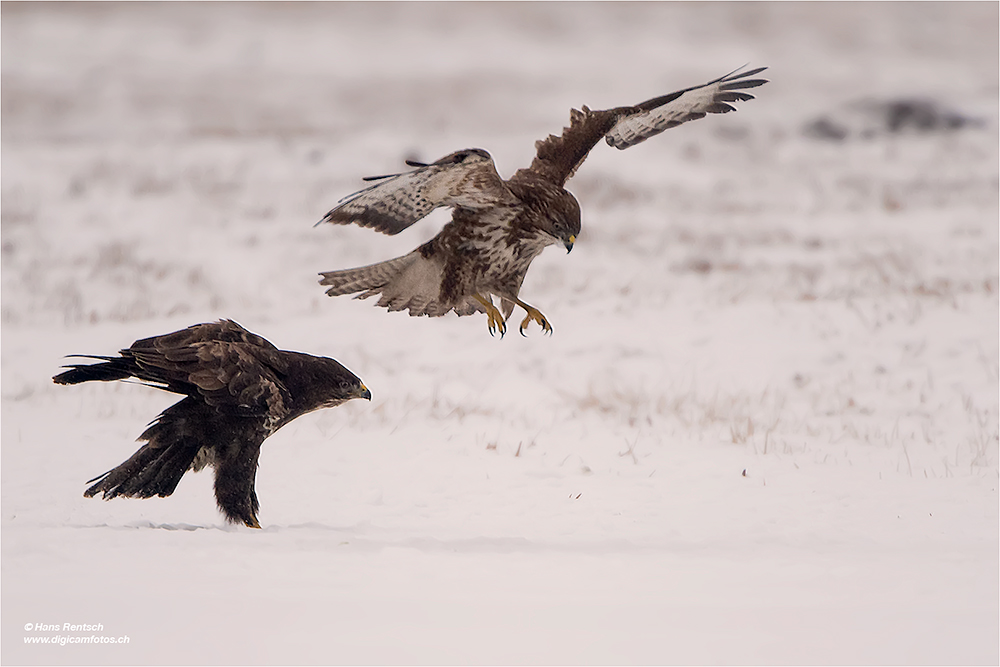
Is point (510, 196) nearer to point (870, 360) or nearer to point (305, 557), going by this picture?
point (305, 557)

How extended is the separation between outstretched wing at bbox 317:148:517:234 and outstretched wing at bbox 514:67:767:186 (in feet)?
2.16

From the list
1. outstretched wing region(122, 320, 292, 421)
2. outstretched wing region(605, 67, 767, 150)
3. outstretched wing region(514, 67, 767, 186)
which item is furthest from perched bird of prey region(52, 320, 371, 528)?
outstretched wing region(605, 67, 767, 150)

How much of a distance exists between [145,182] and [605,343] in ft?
27.5

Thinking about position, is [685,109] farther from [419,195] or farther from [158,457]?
[158,457]

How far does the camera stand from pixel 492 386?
8734 mm

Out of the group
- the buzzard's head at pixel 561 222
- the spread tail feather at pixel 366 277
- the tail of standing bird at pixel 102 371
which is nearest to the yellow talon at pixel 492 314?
the spread tail feather at pixel 366 277

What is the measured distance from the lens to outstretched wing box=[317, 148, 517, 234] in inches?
187

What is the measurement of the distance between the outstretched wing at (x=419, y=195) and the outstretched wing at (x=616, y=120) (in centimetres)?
66

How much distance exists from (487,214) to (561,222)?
39 cm

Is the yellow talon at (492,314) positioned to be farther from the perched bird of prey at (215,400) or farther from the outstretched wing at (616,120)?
the perched bird of prey at (215,400)

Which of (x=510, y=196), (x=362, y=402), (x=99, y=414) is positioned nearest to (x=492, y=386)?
(x=362, y=402)

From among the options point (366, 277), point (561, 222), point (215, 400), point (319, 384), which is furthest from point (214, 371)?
point (561, 222)

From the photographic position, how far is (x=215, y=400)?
16.4ft

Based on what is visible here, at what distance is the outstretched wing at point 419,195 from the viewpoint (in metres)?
4.75
